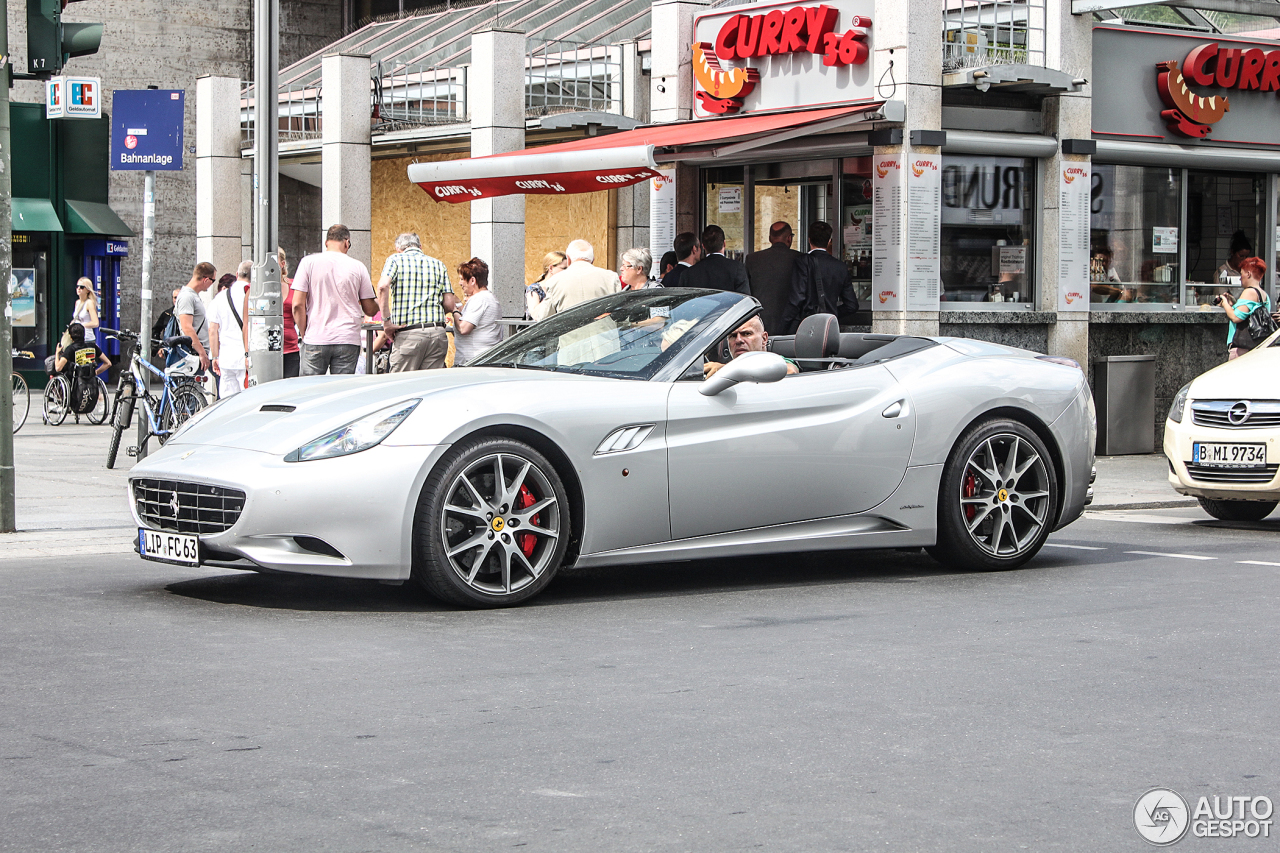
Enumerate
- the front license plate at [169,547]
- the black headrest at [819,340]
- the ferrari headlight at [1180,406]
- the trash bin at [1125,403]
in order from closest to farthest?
the front license plate at [169,547] → the black headrest at [819,340] → the ferrari headlight at [1180,406] → the trash bin at [1125,403]

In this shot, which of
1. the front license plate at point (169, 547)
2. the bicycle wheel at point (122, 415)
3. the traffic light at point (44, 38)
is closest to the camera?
the front license plate at point (169, 547)

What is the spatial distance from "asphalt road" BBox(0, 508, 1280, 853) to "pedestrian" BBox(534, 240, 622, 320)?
5980mm

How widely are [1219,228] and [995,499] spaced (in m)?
10.7

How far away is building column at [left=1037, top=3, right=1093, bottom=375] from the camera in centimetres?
1625

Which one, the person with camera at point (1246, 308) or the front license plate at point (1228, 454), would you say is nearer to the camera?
the front license plate at point (1228, 454)

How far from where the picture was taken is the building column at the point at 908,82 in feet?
50.2

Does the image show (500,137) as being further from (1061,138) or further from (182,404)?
(182,404)

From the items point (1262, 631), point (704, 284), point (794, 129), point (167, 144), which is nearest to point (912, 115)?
point (794, 129)

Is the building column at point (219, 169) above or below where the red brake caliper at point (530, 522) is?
above

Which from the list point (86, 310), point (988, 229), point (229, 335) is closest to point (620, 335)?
point (229, 335)

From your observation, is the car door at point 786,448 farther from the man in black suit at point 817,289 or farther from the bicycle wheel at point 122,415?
the bicycle wheel at point 122,415

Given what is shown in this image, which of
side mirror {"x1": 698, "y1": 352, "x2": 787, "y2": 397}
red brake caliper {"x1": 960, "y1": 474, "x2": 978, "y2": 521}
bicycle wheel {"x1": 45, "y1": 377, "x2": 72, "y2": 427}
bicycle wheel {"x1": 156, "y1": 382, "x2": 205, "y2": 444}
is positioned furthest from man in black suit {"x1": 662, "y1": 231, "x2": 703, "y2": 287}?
bicycle wheel {"x1": 45, "y1": 377, "x2": 72, "y2": 427}

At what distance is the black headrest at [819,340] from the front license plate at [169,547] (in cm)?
305

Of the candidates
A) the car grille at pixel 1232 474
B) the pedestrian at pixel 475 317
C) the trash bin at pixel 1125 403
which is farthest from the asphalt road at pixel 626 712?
the trash bin at pixel 1125 403
